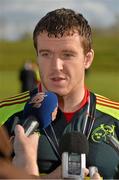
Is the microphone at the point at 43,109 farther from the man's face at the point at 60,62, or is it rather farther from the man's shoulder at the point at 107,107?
the man's shoulder at the point at 107,107

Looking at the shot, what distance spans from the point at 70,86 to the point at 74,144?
3.28 feet

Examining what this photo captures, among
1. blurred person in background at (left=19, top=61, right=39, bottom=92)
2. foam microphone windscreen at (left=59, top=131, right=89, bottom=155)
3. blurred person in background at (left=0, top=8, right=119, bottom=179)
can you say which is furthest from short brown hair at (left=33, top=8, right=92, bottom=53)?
blurred person in background at (left=19, top=61, right=39, bottom=92)

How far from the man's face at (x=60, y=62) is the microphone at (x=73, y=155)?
82 cm

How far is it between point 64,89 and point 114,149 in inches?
15.5

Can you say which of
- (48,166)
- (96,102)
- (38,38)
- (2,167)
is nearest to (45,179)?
(2,167)

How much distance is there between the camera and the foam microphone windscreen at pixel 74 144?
2090mm

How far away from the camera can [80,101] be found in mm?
3307

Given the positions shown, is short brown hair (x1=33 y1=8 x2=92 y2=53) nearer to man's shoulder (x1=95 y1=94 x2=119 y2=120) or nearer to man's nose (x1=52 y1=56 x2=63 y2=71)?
man's nose (x1=52 y1=56 x2=63 y2=71)

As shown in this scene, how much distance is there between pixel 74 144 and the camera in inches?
83.6

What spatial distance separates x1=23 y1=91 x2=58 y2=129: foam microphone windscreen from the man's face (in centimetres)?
31

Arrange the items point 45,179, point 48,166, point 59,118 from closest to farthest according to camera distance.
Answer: point 45,179 → point 48,166 → point 59,118

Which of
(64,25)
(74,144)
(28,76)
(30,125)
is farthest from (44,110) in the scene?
(28,76)

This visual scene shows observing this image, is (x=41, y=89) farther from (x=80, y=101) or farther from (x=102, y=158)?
(x=102, y=158)

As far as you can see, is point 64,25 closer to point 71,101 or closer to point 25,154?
point 71,101
